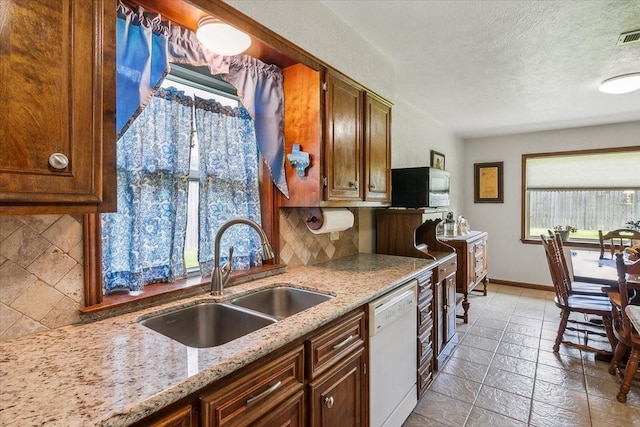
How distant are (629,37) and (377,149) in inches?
73.4

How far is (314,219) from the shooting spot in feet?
7.12

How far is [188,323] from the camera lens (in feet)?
4.70

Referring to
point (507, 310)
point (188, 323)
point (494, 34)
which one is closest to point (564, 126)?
point (507, 310)

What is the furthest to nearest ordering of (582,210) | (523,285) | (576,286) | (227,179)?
(523,285) < (582,210) < (576,286) < (227,179)

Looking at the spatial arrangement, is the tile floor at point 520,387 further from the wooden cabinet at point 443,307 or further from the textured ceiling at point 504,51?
A: the textured ceiling at point 504,51

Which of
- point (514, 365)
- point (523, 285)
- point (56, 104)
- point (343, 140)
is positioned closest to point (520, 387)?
point (514, 365)

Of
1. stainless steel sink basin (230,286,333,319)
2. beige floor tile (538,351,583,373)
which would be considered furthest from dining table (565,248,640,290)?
stainless steel sink basin (230,286,333,319)

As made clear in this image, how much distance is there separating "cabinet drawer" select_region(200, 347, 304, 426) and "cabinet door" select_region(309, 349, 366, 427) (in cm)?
14

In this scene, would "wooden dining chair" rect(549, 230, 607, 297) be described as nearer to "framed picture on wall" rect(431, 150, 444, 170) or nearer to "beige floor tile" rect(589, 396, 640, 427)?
"beige floor tile" rect(589, 396, 640, 427)

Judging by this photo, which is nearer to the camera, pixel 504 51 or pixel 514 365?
pixel 504 51

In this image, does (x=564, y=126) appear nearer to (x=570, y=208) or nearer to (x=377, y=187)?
(x=570, y=208)

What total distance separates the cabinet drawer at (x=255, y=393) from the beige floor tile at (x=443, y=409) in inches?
54.4

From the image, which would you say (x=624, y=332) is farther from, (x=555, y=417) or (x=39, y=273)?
(x=39, y=273)

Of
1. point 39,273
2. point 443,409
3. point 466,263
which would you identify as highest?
point 39,273
